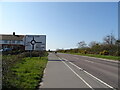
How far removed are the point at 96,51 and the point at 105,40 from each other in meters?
15.2

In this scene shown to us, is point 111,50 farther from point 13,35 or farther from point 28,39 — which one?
point 13,35

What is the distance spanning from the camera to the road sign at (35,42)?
38406mm

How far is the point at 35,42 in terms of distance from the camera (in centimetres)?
3875

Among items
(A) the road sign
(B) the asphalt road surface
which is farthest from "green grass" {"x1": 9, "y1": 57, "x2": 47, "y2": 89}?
(A) the road sign

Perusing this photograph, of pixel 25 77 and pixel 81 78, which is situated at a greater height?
pixel 25 77

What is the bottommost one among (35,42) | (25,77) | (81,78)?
(81,78)

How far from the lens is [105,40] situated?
87.3 m

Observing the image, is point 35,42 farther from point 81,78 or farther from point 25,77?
point 25,77

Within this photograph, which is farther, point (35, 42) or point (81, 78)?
point (35, 42)

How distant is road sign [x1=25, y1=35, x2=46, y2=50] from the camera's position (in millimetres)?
38406

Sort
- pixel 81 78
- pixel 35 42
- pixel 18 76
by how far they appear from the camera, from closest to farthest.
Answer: pixel 18 76, pixel 81 78, pixel 35 42

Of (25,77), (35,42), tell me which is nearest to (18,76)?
(25,77)

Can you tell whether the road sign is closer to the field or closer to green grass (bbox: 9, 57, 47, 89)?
green grass (bbox: 9, 57, 47, 89)

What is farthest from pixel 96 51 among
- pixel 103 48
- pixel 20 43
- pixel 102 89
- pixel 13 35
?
pixel 102 89
